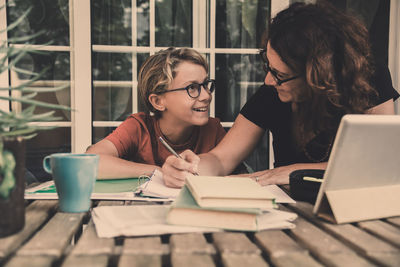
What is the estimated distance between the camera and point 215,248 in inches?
26.6

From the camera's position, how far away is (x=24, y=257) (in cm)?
61

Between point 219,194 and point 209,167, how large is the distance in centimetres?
77

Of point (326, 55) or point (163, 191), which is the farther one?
point (326, 55)

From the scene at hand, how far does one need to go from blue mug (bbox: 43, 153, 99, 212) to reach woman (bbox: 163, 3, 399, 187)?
1.56 ft

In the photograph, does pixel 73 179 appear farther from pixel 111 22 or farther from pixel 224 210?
pixel 111 22

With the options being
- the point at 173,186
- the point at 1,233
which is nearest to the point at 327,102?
the point at 173,186

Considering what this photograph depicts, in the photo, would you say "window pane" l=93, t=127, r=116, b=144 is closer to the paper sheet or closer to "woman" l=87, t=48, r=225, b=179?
"woman" l=87, t=48, r=225, b=179

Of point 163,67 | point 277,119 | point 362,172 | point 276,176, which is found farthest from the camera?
point 163,67

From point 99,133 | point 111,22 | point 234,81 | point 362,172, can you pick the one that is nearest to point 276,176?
point 362,172

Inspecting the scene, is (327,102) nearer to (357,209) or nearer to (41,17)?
(357,209)

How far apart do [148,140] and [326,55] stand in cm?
93

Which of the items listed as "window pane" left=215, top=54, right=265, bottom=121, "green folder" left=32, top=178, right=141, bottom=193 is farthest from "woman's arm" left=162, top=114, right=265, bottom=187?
"window pane" left=215, top=54, right=265, bottom=121

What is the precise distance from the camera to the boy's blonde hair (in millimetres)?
1949

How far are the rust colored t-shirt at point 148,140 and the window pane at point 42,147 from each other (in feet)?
3.26
